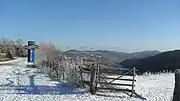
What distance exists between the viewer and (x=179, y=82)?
16.2 ft

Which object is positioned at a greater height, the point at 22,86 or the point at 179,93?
the point at 179,93

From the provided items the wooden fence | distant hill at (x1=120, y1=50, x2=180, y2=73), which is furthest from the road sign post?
the wooden fence

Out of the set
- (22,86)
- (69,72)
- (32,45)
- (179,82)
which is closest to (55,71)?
(69,72)

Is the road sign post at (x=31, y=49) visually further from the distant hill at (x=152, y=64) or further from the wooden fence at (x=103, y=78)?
the wooden fence at (x=103, y=78)

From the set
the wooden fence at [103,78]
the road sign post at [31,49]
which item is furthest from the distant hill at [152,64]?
the wooden fence at [103,78]

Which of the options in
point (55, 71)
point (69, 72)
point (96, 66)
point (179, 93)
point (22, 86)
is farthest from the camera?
point (55, 71)

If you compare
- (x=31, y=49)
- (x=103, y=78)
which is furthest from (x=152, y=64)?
(x=103, y=78)

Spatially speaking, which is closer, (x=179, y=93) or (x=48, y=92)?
(x=179, y=93)

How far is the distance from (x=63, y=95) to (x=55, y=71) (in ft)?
25.2

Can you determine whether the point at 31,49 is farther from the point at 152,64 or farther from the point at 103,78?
the point at 152,64

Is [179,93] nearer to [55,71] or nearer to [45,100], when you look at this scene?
[45,100]

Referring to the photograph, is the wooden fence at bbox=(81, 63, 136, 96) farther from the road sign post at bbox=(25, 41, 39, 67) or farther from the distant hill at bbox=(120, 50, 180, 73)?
the distant hill at bbox=(120, 50, 180, 73)

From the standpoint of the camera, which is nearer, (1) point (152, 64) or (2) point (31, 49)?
(2) point (31, 49)

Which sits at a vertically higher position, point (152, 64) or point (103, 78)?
point (103, 78)
